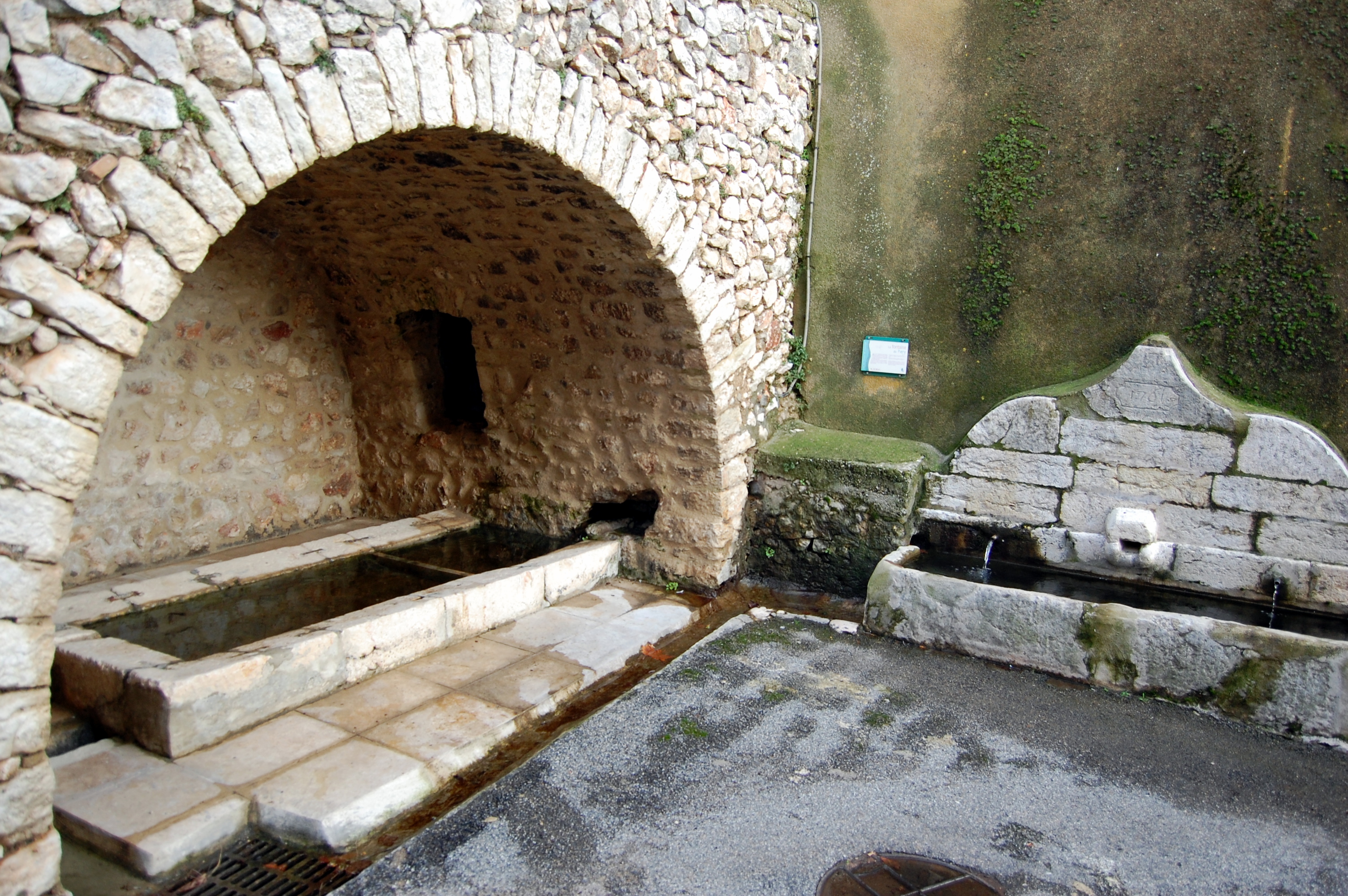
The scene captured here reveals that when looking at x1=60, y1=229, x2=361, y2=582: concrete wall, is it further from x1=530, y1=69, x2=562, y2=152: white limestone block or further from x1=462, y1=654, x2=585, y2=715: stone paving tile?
x1=530, y1=69, x2=562, y2=152: white limestone block

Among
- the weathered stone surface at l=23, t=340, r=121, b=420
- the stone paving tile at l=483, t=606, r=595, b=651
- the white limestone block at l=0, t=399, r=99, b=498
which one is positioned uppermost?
the weathered stone surface at l=23, t=340, r=121, b=420

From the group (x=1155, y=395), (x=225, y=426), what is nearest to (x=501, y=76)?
(x=225, y=426)

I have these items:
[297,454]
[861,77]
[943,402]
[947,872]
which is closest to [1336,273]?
[943,402]

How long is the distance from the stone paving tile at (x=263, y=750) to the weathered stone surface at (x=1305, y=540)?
13.8ft

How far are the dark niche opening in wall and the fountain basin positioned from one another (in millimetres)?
2887

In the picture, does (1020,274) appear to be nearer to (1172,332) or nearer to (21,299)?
(1172,332)

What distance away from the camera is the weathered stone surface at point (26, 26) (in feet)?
6.09

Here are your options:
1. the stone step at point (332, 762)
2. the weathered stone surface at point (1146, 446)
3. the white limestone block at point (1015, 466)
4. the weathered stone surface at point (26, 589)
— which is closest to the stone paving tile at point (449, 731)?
the stone step at point (332, 762)

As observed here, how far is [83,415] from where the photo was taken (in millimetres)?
2018

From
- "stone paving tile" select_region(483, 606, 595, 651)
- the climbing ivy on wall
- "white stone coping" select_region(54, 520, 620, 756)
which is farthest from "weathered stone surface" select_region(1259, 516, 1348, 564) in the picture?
"white stone coping" select_region(54, 520, 620, 756)

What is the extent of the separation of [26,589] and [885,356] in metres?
4.30

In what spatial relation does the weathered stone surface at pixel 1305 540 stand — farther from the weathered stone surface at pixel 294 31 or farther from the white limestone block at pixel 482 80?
the weathered stone surface at pixel 294 31

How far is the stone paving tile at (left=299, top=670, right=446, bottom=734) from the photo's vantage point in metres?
3.29

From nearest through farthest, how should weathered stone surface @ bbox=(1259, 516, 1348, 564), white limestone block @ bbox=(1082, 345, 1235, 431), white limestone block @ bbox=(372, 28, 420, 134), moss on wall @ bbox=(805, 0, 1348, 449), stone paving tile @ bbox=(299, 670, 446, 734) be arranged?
white limestone block @ bbox=(372, 28, 420, 134)
stone paving tile @ bbox=(299, 670, 446, 734)
weathered stone surface @ bbox=(1259, 516, 1348, 564)
moss on wall @ bbox=(805, 0, 1348, 449)
white limestone block @ bbox=(1082, 345, 1235, 431)
